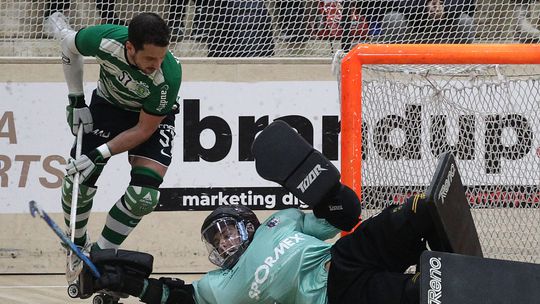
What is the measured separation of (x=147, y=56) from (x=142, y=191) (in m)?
0.58

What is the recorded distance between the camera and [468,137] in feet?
14.6

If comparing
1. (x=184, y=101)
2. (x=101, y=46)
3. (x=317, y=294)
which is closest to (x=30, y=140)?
(x=184, y=101)

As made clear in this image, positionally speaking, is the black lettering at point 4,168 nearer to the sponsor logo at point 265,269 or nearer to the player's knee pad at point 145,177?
the player's knee pad at point 145,177

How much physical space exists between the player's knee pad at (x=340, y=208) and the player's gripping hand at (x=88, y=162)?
106 cm

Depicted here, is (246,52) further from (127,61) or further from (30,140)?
(127,61)

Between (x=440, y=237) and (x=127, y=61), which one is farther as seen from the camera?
(x=127, y=61)

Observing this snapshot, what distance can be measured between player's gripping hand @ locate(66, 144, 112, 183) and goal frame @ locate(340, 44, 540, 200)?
0.98 metres

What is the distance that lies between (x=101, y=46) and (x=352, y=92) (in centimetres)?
104

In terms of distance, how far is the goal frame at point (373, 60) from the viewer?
383 centimetres

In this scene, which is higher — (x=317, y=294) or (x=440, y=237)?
A: (x=440, y=237)

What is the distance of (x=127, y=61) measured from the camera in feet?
12.9

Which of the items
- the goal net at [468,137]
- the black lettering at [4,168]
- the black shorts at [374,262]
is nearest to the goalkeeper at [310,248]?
the black shorts at [374,262]

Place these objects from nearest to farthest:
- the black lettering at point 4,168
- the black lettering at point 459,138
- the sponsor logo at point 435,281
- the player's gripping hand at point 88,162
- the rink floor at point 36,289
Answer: the sponsor logo at point 435,281 → the player's gripping hand at point 88,162 → the black lettering at point 459,138 → the rink floor at point 36,289 → the black lettering at point 4,168

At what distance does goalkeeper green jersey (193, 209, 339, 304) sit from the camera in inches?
127
